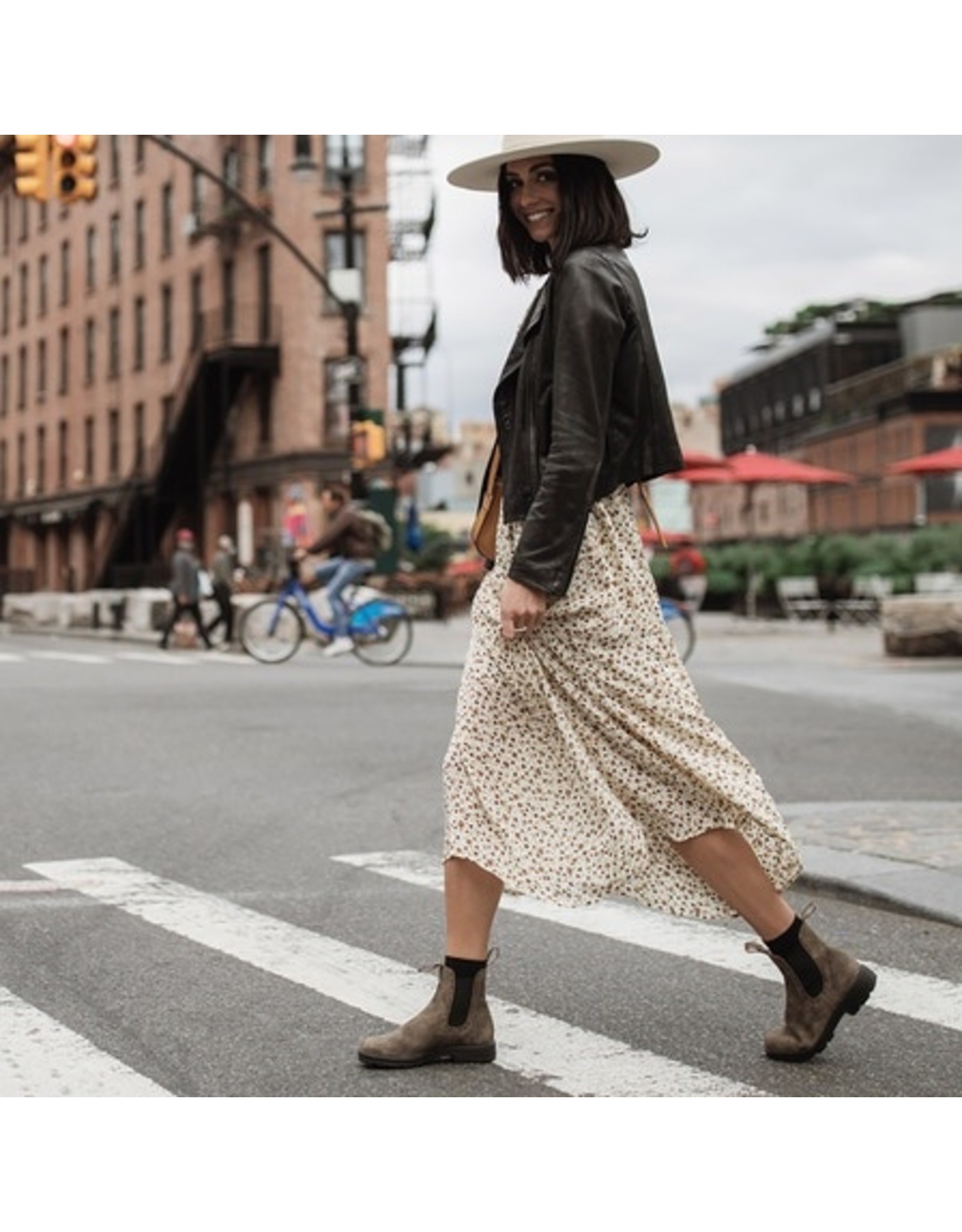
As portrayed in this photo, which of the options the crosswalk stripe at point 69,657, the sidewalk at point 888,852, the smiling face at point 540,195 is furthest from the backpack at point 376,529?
the smiling face at point 540,195

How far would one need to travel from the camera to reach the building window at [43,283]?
Answer: 2517 inches

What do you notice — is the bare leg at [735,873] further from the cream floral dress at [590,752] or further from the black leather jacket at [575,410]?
the black leather jacket at [575,410]

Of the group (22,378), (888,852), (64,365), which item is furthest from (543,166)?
(22,378)

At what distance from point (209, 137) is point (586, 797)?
160 feet

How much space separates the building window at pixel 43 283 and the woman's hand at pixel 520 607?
62338 millimetres

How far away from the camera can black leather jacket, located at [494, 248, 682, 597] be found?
3869mm

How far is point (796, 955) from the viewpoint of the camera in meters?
4.09

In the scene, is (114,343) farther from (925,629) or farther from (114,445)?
(925,629)

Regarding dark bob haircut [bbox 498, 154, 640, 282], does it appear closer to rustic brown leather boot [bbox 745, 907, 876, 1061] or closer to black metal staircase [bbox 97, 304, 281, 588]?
rustic brown leather boot [bbox 745, 907, 876, 1061]

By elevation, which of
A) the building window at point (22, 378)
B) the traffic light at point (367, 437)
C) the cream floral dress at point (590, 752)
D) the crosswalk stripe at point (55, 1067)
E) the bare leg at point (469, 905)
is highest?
the building window at point (22, 378)

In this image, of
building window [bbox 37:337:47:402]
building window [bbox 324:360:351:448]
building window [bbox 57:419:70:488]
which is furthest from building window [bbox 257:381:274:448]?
building window [bbox 37:337:47:402]

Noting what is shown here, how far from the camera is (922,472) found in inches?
1222
